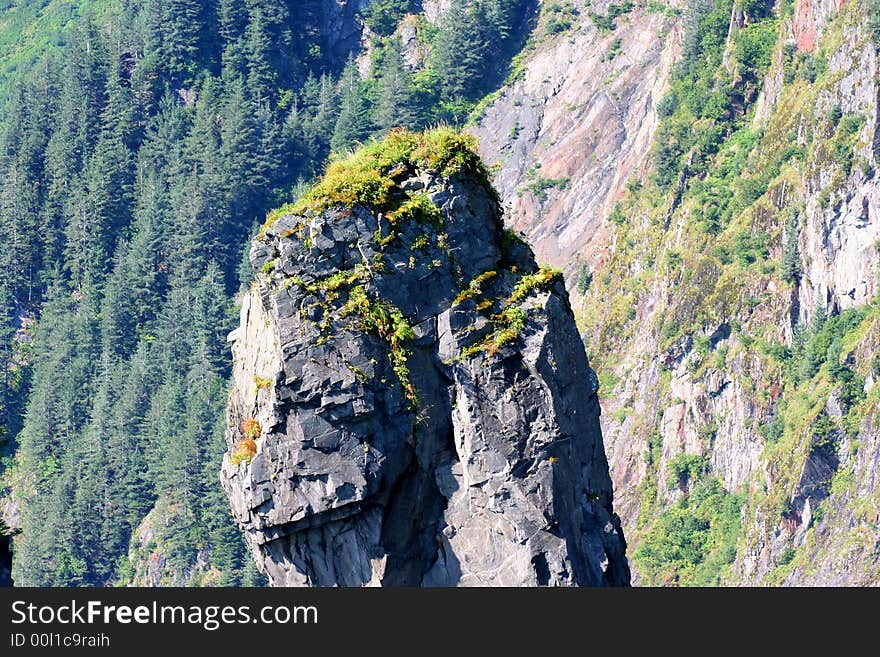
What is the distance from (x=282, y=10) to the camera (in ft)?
609

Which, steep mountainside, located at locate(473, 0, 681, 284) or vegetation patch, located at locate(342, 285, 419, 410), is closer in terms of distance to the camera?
vegetation patch, located at locate(342, 285, 419, 410)

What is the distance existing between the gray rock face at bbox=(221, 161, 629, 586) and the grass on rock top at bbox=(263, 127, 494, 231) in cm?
28

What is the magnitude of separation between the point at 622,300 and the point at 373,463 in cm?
8833

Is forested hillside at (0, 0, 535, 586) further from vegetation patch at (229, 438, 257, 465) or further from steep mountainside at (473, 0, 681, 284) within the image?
vegetation patch at (229, 438, 257, 465)

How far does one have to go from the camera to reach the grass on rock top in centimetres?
3812

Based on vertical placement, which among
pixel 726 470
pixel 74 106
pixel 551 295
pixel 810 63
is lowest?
pixel 726 470

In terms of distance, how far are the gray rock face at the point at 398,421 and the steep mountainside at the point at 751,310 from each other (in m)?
61.1

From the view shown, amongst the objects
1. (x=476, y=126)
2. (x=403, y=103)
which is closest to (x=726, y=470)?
(x=476, y=126)

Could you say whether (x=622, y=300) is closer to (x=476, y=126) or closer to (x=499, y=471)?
(x=476, y=126)

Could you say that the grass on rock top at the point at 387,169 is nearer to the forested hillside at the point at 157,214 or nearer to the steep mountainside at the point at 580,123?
the steep mountainside at the point at 580,123

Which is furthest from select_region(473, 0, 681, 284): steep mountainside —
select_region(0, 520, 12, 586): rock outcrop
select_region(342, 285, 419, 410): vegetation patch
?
select_region(342, 285, 419, 410): vegetation patch

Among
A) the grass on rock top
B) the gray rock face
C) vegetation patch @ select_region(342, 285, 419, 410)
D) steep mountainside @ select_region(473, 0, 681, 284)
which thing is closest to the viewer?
the gray rock face

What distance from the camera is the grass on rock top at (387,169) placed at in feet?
125

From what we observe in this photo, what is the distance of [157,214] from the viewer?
175 metres
